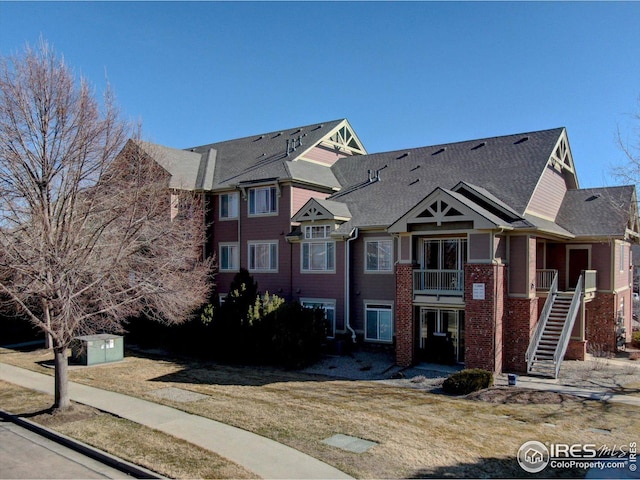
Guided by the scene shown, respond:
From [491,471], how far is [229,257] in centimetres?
A: 2001

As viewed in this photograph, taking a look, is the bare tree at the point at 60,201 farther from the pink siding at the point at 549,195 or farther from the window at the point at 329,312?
the pink siding at the point at 549,195

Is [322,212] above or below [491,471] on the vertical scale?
above

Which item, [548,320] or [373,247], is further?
[373,247]

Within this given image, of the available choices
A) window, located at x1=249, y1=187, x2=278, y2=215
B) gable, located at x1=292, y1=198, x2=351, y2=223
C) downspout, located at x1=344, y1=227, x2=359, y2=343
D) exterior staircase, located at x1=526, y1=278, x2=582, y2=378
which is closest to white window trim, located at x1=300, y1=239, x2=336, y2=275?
downspout, located at x1=344, y1=227, x2=359, y2=343

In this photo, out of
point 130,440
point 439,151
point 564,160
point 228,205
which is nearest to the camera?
point 130,440

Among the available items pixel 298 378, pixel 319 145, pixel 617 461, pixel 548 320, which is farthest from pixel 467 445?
pixel 319 145

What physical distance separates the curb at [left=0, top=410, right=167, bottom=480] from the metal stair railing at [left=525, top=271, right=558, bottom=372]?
1395 centimetres

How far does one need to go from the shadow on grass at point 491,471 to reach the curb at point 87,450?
16.4ft

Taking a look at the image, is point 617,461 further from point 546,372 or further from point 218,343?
point 218,343

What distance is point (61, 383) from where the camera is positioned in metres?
13.4

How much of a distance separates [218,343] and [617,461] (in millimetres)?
15717

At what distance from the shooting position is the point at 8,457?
10.4 metres

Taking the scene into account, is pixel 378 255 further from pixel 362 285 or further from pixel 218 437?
pixel 218 437

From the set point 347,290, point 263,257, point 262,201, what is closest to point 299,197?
point 262,201
